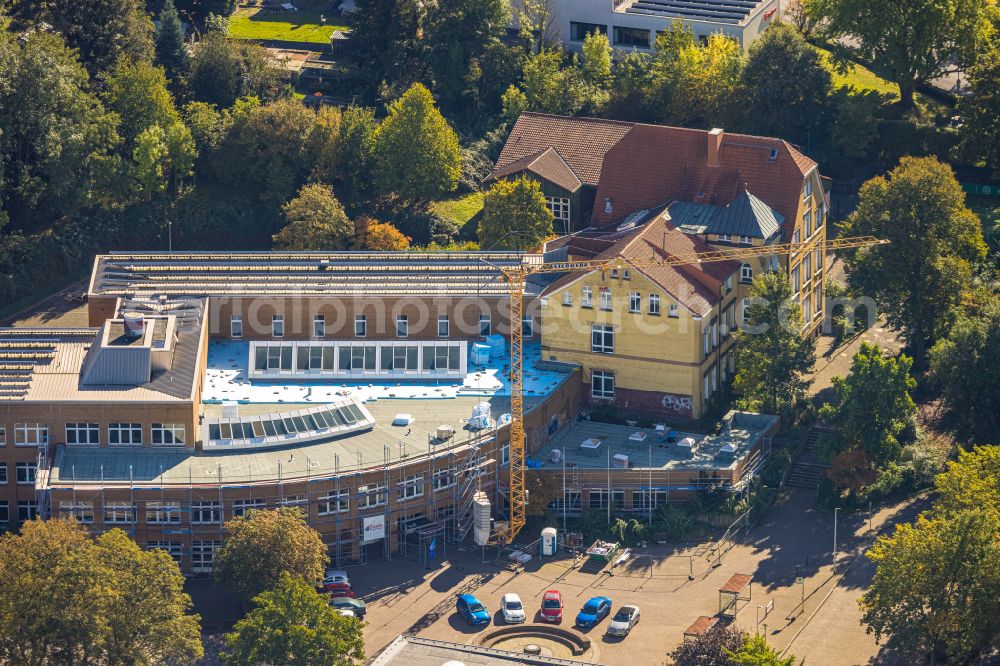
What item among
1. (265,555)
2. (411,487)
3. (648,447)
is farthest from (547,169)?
(265,555)

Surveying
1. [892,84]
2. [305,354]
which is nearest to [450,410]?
[305,354]

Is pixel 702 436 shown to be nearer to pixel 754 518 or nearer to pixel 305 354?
pixel 754 518

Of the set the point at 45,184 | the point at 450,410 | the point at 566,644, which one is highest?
the point at 45,184

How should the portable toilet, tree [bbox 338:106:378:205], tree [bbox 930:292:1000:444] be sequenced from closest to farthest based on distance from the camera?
the portable toilet, tree [bbox 930:292:1000:444], tree [bbox 338:106:378:205]

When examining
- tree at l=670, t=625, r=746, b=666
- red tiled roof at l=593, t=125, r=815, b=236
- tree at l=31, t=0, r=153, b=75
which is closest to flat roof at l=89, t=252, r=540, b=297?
red tiled roof at l=593, t=125, r=815, b=236

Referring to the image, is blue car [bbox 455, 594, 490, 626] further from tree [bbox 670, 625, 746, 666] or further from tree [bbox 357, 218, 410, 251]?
tree [bbox 357, 218, 410, 251]

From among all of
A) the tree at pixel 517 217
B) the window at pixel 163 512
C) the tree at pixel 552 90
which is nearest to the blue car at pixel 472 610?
the window at pixel 163 512
